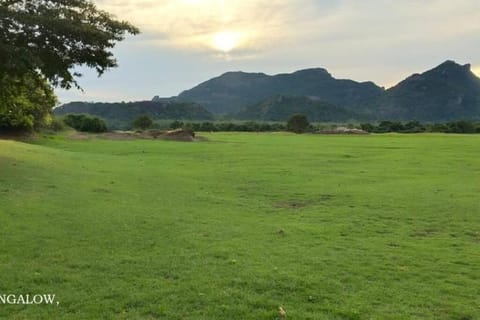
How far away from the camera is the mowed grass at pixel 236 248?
23.8ft

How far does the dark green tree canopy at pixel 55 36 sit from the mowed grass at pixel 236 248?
438 cm

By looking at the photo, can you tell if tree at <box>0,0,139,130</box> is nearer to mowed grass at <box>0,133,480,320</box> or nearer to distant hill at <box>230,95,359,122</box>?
mowed grass at <box>0,133,480,320</box>

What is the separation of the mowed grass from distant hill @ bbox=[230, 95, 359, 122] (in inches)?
6507

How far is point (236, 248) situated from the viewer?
1027 cm

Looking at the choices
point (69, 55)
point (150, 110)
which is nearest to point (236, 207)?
point (69, 55)

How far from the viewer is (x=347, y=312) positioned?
22.9 ft

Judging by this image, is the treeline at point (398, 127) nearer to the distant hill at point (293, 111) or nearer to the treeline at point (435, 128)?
the treeline at point (435, 128)

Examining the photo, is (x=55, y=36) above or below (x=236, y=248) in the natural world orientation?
above

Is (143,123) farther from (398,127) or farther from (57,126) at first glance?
(398,127)

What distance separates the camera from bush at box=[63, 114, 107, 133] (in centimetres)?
8619

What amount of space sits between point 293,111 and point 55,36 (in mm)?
172795

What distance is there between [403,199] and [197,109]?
167 m

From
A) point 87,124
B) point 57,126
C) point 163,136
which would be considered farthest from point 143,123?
point 163,136

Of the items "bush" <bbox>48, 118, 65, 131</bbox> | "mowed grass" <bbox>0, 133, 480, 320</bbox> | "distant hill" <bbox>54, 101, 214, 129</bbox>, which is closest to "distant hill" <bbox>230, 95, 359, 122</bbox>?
"distant hill" <bbox>54, 101, 214, 129</bbox>
